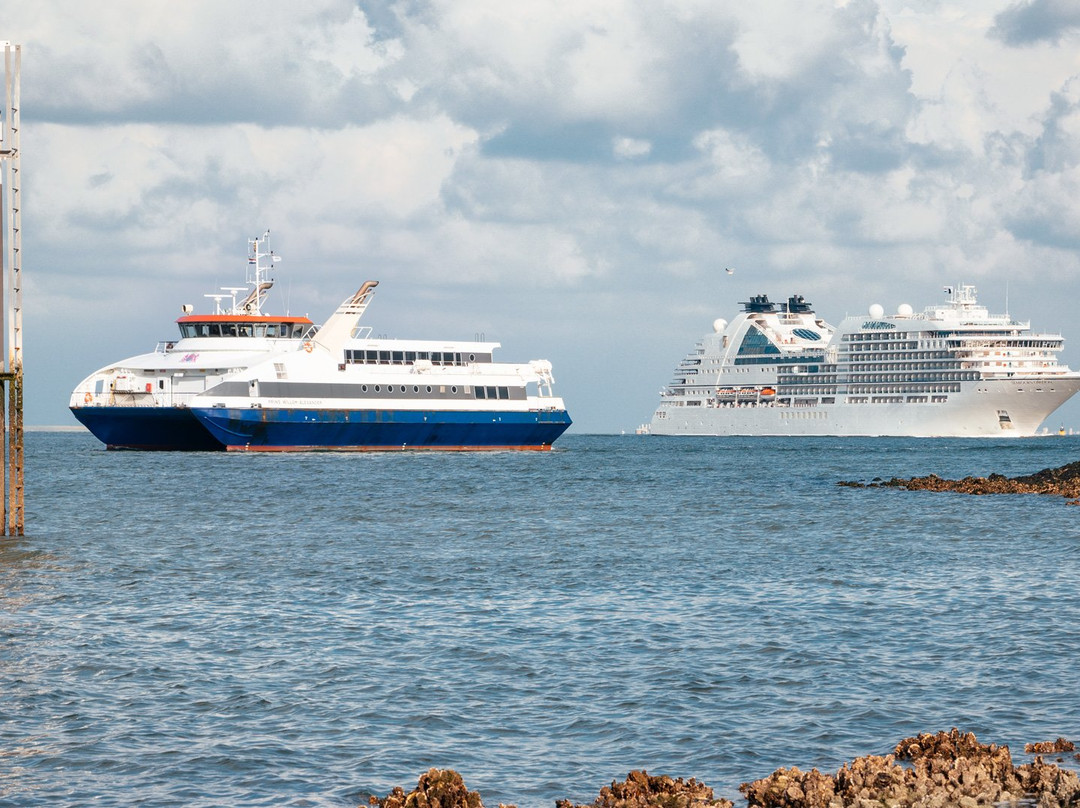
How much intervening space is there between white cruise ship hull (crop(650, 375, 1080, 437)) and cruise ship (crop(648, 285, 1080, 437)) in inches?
3.8

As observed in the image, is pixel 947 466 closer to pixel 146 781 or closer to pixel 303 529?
pixel 303 529

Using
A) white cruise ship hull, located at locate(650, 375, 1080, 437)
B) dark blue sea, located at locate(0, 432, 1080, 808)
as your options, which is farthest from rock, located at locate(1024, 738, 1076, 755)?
white cruise ship hull, located at locate(650, 375, 1080, 437)

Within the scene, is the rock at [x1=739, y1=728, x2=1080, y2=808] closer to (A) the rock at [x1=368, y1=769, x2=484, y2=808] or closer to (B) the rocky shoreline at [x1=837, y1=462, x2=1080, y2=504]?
(A) the rock at [x1=368, y1=769, x2=484, y2=808]

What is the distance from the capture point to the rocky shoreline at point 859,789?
9609mm

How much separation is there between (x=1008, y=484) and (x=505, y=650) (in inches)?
1444

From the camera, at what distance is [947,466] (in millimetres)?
71125

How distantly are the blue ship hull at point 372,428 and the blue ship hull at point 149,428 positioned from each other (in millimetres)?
2328

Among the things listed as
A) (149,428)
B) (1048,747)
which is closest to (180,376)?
(149,428)

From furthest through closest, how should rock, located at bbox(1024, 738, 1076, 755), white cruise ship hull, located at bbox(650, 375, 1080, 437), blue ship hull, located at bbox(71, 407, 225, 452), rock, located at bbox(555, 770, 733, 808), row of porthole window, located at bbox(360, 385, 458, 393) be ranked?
white cruise ship hull, located at bbox(650, 375, 1080, 437) < row of porthole window, located at bbox(360, 385, 458, 393) < blue ship hull, located at bbox(71, 407, 225, 452) < rock, located at bbox(1024, 738, 1076, 755) < rock, located at bbox(555, 770, 733, 808)

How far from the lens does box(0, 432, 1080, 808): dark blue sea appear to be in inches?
459

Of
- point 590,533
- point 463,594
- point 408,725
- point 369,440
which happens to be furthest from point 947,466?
point 408,725

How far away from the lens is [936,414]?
400ft

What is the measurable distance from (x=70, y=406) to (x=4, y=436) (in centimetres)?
5338

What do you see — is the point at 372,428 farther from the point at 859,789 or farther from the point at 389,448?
the point at 859,789
